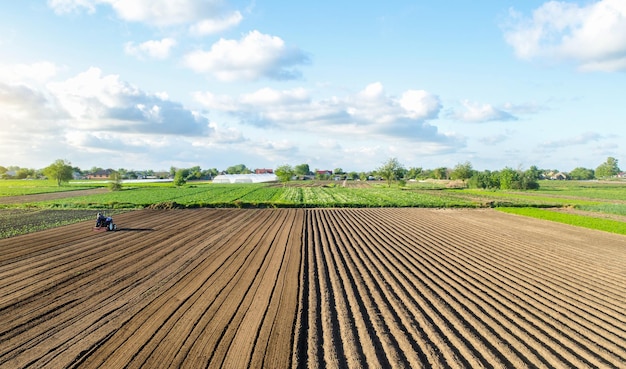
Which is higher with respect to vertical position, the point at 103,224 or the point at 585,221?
the point at 103,224

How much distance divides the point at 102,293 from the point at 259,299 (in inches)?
197

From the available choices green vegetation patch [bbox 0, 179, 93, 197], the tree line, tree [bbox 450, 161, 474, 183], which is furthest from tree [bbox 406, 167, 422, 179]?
green vegetation patch [bbox 0, 179, 93, 197]

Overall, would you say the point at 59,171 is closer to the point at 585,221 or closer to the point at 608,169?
the point at 585,221

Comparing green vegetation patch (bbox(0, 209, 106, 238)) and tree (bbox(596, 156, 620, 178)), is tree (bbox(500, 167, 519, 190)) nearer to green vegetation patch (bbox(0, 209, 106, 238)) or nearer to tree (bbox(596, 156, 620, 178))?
green vegetation patch (bbox(0, 209, 106, 238))

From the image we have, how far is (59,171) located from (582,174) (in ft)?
666

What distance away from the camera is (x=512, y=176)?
79.6 meters

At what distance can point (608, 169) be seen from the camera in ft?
531

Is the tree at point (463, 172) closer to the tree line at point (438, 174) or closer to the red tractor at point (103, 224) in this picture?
the tree line at point (438, 174)

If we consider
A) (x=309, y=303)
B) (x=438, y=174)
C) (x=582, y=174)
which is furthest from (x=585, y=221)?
(x=582, y=174)

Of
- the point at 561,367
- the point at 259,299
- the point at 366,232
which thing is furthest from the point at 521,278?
the point at 366,232

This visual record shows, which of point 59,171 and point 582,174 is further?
point 582,174

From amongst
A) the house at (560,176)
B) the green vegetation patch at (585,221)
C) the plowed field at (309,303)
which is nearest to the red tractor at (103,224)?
the plowed field at (309,303)

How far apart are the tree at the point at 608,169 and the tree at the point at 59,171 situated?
20028 cm

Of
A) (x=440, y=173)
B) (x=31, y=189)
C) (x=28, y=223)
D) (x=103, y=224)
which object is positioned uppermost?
(x=440, y=173)
